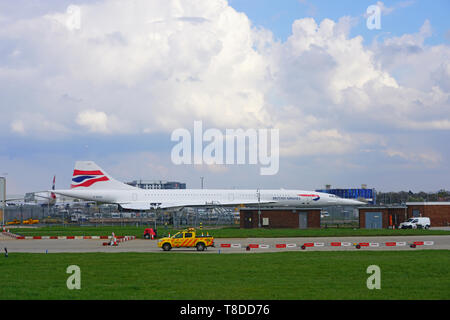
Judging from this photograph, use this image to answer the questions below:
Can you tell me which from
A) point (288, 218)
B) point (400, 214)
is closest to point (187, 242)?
point (288, 218)

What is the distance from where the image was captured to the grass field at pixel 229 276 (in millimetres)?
16797

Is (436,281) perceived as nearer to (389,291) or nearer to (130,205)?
(389,291)

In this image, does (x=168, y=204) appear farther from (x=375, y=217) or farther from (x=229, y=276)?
(x=229, y=276)

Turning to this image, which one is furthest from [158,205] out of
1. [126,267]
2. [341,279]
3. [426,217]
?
[341,279]

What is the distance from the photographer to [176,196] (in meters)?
86.0

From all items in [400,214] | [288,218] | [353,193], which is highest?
[353,193]

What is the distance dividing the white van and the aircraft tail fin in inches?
1812

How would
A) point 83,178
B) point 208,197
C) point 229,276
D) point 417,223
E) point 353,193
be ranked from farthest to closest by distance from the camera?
point 353,193 < point 83,178 < point 208,197 < point 417,223 < point 229,276

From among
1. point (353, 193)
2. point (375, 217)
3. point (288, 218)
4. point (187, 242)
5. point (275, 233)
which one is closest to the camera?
point (187, 242)

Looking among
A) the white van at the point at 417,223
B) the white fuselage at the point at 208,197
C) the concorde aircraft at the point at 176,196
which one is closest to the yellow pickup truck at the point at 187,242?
the white van at the point at 417,223

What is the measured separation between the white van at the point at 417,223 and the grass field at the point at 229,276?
3351cm

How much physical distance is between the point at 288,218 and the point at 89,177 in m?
36.3
